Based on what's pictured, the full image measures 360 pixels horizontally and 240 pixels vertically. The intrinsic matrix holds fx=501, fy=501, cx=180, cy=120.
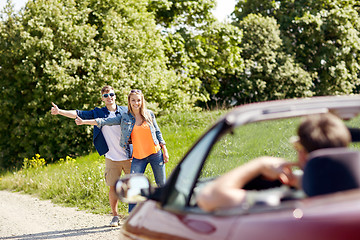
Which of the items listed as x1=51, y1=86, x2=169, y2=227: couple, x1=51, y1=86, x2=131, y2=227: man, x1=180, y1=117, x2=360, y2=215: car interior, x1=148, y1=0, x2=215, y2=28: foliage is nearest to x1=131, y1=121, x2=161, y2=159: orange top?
x1=51, y1=86, x2=169, y2=227: couple

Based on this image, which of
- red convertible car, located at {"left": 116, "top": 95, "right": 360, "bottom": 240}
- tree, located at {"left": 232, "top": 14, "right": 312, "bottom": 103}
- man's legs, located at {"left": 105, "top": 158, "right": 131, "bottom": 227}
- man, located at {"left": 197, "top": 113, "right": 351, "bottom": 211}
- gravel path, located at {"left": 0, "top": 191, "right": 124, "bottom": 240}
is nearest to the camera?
red convertible car, located at {"left": 116, "top": 95, "right": 360, "bottom": 240}

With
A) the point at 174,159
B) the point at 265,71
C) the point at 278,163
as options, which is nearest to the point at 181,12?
the point at 265,71

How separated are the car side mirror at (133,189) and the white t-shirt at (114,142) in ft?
15.1

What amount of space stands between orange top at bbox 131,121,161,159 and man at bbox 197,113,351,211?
16.3 ft

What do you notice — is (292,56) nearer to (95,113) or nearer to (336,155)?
(95,113)

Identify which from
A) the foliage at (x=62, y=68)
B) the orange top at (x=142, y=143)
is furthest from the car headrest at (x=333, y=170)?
the foliage at (x=62, y=68)

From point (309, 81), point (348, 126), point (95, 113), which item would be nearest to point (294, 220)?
point (348, 126)

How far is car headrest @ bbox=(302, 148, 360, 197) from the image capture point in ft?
6.84

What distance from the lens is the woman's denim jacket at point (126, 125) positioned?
7.39m

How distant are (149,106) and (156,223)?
19.6 meters

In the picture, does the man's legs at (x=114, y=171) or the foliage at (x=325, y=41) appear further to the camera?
the foliage at (x=325, y=41)

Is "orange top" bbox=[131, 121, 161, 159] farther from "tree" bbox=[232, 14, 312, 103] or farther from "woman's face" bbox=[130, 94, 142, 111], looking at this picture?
"tree" bbox=[232, 14, 312, 103]

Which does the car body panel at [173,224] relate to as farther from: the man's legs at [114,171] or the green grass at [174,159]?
Result: the man's legs at [114,171]

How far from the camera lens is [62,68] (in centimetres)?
1931
